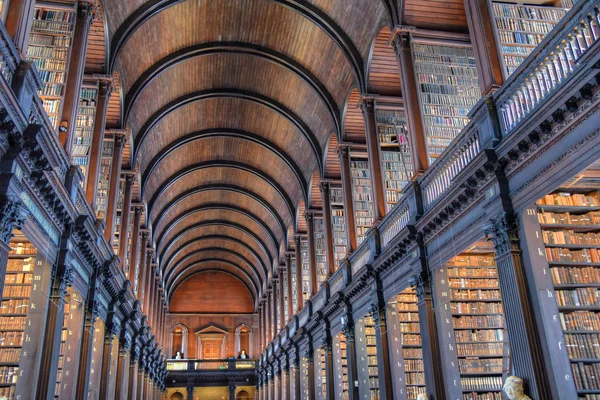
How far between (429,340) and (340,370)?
6.03m

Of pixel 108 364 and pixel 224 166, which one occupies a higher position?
pixel 224 166

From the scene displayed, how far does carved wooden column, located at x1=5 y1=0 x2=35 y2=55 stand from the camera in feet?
20.3

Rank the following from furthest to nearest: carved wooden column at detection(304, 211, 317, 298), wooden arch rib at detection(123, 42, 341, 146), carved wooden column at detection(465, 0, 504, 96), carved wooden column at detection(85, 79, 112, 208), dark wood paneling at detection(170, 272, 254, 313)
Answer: dark wood paneling at detection(170, 272, 254, 313), carved wooden column at detection(304, 211, 317, 298), wooden arch rib at detection(123, 42, 341, 146), carved wooden column at detection(85, 79, 112, 208), carved wooden column at detection(465, 0, 504, 96)

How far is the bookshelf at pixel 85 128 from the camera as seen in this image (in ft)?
34.2

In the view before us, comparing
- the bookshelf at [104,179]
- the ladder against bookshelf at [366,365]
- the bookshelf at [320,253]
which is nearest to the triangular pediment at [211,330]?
the bookshelf at [320,253]

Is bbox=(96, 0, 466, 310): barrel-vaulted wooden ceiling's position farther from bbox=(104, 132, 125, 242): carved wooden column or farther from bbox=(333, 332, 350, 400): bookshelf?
bbox=(333, 332, 350, 400): bookshelf

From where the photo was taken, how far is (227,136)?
19844mm

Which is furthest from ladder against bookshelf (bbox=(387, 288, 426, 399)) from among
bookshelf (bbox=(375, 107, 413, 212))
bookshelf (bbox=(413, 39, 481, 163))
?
bookshelf (bbox=(413, 39, 481, 163))

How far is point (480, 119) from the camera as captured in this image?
704 centimetres

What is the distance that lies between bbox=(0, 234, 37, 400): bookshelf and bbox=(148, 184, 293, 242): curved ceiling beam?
14292mm

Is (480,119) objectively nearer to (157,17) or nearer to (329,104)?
(329,104)

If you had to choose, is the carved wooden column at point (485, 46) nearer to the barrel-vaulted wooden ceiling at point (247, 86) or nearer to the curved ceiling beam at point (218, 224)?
the barrel-vaulted wooden ceiling at point (247, 86)

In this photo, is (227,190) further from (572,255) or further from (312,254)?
(572,255)

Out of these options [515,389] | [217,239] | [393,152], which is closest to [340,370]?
[393,152]
